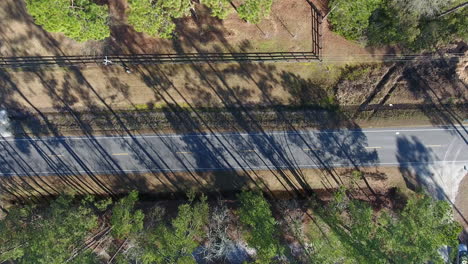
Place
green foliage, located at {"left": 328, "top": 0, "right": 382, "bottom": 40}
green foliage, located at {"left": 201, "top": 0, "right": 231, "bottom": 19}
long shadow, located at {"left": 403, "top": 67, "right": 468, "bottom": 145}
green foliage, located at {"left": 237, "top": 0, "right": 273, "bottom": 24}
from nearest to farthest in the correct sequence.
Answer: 1. green foliage, located at {"left": 201, "top": 0, "right": 231, "bottom": 19}
2. green foliage, located at {"left": 237, "top": 0, "right": 273, "bottom": 24}
3. green foliage, located at {"left": 328, "top": 0, "right": 382, "bottom": 40}
4. long shadow, located at {"left": 403, "top": 67, "right": 468, "bottom": 145}

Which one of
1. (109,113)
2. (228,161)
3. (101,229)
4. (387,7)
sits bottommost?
(101,229)

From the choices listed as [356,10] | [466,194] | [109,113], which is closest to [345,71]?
[356,10]

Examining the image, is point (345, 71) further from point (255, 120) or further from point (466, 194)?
point (466, 194)

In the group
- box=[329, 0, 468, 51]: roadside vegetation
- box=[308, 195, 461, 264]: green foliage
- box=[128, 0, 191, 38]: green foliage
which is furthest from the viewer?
box=[329, 0, 468, 51]: roadside vegetation

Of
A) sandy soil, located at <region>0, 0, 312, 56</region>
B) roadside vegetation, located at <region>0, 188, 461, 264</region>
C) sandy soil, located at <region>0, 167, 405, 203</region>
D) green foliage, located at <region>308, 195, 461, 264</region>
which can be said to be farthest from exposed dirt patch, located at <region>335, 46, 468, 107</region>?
green foliage, located at <region>308, 195, 461, 264</region>

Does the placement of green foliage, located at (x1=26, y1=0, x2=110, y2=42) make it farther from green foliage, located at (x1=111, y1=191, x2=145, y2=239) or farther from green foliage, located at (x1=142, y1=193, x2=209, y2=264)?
green foliage, located at (x1=142, y1=193, x2=209, y2=264)
